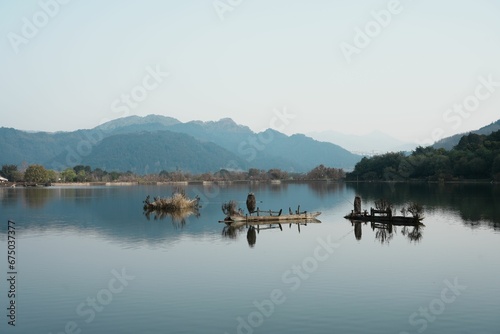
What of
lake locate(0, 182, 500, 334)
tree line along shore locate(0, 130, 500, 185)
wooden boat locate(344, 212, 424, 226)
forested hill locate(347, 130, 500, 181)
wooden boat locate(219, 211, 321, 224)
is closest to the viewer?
lake locate(0, 182, 500, 334)

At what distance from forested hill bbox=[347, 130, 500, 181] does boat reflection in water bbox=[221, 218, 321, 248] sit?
244ft

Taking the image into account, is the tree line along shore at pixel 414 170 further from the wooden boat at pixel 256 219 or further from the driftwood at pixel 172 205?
the wooden boat at pixel 256 219

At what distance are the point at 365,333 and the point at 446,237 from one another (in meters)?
20.1

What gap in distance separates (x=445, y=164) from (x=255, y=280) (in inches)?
4392

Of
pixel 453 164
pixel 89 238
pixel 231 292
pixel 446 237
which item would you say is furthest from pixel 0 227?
pixel 453 164

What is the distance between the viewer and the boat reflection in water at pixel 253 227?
35569 millimetres

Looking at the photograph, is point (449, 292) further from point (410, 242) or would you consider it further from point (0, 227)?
point (0, 227)

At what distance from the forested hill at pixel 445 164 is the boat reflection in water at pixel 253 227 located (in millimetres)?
74289

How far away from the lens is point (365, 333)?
1450cm

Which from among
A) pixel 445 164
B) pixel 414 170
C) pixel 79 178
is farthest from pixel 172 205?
pixel 79 178

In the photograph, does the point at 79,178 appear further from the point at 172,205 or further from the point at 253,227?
the point at 253,227

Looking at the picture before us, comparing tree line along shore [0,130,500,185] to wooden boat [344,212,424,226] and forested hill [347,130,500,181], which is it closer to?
forested hill [347,130,500,181]

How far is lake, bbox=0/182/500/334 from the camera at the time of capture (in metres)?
15.7

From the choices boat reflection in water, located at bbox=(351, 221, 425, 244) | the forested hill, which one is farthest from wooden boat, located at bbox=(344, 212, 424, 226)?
the forested hill
